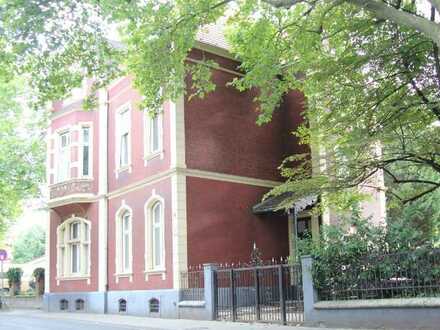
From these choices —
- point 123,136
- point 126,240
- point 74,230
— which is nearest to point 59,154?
point 74,230

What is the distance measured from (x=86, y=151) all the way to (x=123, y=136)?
2614 millimetres

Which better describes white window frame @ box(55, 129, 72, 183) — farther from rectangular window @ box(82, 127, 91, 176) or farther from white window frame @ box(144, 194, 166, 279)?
white window frame @ box(144, 194, 166, 279)

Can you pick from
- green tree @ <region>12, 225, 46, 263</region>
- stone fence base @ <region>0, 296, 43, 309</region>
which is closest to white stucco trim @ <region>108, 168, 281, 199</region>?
stone fence base @ <region>0, 296, 43, 309</region>

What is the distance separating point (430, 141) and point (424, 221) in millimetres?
5141

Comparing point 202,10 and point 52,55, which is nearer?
point 202,10

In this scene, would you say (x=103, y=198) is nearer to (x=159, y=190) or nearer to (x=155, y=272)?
(x=159, y=190)

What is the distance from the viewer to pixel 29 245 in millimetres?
94688

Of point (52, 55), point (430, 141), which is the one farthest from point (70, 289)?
point (430, 141)

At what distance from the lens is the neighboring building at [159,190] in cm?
2078

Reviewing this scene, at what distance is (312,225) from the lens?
22953mm

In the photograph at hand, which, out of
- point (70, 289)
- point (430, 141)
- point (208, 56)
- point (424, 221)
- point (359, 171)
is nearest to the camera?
point (430, 141)

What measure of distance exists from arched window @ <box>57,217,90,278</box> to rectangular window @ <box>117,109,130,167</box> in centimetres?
341

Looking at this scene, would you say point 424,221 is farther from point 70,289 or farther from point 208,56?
point 70,289

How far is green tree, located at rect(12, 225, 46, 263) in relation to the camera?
9281 centimetres
